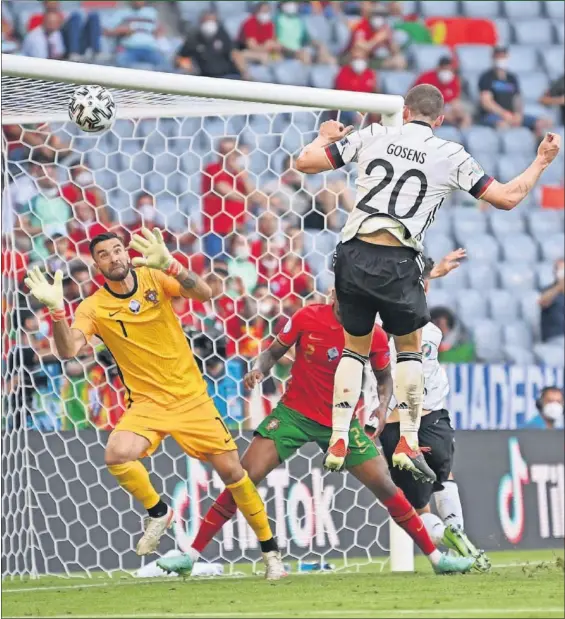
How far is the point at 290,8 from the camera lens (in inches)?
662

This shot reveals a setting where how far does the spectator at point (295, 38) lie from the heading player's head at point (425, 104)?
979 cm

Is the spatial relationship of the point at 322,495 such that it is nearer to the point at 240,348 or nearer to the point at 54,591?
the point at 240,348

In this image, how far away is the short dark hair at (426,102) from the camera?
684 centimetres

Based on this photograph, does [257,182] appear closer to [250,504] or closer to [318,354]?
[318,354]

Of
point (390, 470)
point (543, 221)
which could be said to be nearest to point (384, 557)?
point (390, 470)

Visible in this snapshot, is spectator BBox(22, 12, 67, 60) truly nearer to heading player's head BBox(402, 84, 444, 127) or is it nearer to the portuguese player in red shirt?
the portuguese player in red shirt

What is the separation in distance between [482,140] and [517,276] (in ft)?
7.65

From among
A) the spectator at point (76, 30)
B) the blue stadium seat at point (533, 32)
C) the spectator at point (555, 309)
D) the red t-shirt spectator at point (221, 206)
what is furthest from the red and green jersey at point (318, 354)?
the blue stadium seat at point (533, 32)

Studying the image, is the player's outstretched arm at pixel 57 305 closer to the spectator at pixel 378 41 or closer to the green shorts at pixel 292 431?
the green shorts at pixel 292 431

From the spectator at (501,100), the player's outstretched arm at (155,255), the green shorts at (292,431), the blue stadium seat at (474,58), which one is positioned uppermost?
the blue stadium seat at (474,58)

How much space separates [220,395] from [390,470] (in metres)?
1.64

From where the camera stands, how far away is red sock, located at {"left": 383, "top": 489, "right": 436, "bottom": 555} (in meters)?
7.74

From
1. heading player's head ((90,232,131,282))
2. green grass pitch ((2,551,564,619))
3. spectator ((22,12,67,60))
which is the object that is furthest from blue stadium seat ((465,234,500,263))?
heading player's head ((90,232,131,282))

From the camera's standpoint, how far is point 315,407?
7793 millimetres
